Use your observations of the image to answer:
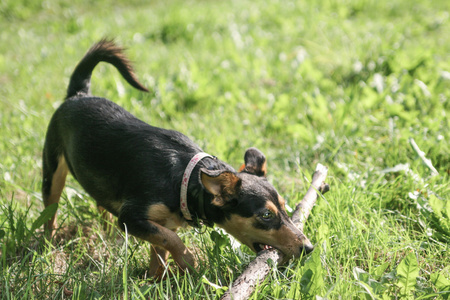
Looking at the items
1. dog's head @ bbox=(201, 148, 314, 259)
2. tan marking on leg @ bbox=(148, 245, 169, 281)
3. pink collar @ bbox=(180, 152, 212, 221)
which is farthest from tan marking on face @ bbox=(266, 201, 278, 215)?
tan marking on leg @ bbox=(148, 245, 169, 281)

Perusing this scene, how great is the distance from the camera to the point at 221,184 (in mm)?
2805

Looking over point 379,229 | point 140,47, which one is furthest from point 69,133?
point 140,47

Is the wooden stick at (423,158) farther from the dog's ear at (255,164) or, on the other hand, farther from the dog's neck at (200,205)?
the dog's neck at (200,205)

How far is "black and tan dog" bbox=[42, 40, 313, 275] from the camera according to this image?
2.84 metres

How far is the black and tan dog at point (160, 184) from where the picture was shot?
2.84 meters

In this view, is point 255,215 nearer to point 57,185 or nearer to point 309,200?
point 309,200

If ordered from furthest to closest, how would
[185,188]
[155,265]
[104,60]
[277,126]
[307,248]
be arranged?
1. [277,126]
2. [104,60]
3. [155,265]
4. [185,188]
5. [307,248]

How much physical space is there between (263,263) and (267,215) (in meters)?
0.31

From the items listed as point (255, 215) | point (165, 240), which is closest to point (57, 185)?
point (165, 240)

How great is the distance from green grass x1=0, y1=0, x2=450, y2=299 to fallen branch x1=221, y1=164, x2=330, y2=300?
84 millimetres

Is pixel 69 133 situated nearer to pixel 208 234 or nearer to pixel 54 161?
pixel 54 161

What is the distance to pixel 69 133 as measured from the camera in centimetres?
350

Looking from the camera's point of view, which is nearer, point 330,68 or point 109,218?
point 109,218

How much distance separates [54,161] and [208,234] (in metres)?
1.39
